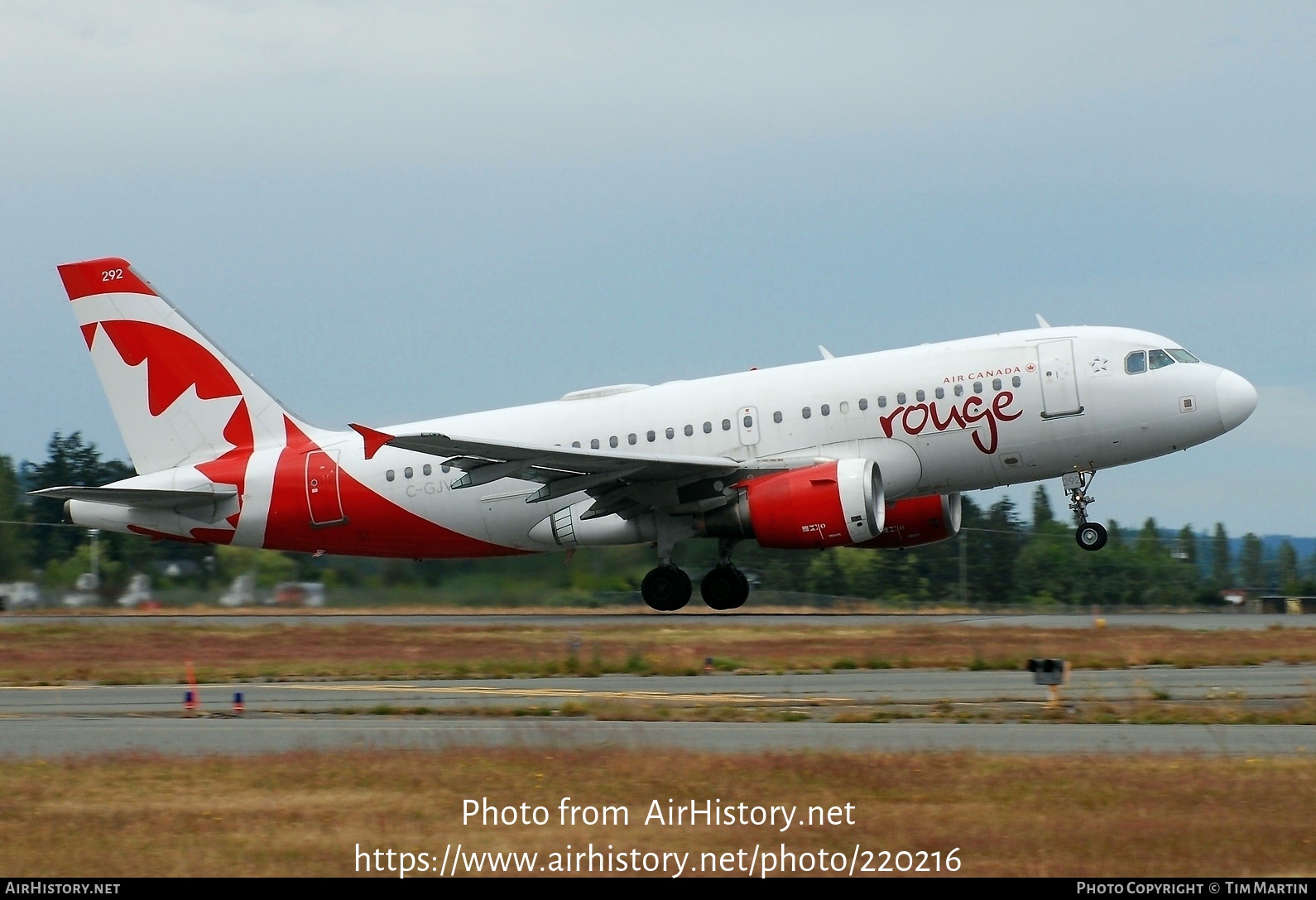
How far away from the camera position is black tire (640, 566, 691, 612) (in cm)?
2841

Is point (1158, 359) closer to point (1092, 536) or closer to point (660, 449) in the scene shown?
point (1092, 536)

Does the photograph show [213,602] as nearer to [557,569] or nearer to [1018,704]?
[557,569]

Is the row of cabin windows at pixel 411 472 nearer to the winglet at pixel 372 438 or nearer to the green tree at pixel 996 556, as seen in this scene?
the winglet at pixel 372 438

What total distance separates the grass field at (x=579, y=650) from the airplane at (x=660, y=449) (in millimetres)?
2206

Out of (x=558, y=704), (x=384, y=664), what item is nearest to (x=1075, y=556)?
(x=384, y=664)

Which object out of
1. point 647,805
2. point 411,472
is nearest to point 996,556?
point 411,472

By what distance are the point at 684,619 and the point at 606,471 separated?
3.82 metres

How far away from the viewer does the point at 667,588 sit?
28469mm

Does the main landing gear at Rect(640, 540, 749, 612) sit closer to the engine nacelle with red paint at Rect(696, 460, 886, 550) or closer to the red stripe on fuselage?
the engine nacelle with red paint at Rect(696, 460, 886, 550)

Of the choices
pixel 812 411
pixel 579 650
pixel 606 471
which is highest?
pixel 812 411

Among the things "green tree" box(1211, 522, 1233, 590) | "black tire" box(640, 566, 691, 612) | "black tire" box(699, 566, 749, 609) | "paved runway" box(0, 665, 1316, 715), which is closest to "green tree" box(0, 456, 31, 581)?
"black tire" box(640, 566, 691, 612)

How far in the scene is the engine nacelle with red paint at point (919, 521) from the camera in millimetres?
28859

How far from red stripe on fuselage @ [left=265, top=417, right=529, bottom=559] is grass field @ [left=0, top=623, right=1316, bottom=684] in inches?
83.0

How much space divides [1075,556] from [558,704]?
1538 inches
